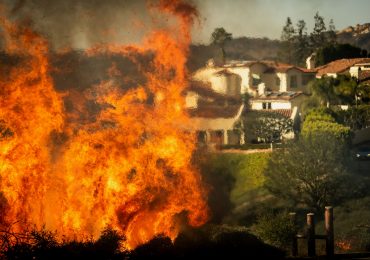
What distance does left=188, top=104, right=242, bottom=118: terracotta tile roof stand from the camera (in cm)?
7169

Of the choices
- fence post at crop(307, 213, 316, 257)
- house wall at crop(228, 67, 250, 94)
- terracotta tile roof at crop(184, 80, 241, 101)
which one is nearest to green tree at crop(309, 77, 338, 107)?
terracotta tile roof at crop(184, 80, 241, 101)

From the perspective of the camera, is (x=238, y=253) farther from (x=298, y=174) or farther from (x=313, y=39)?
(x=313, y=39)

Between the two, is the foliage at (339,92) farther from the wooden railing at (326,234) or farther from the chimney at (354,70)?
the wooden railing at (326,234)

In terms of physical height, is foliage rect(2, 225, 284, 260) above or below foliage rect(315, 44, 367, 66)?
below

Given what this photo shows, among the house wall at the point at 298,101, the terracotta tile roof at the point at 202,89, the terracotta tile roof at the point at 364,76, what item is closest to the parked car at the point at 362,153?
the terracotta tile roof at the point at 202,89

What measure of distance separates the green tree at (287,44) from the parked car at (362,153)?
83.4 m

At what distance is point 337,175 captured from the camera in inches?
2115

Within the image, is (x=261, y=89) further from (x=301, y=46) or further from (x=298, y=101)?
(x=301, y=46)

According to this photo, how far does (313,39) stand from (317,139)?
10321 centimetres

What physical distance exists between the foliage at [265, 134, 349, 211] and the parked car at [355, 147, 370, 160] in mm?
2858

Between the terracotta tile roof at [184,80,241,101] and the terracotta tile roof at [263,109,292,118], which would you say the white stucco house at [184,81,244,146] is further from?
the terracotta tile roof at [263,109,292,118]

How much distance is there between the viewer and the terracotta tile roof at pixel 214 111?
71.7 meters

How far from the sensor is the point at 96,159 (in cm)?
3491

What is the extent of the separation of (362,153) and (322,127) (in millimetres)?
5327
